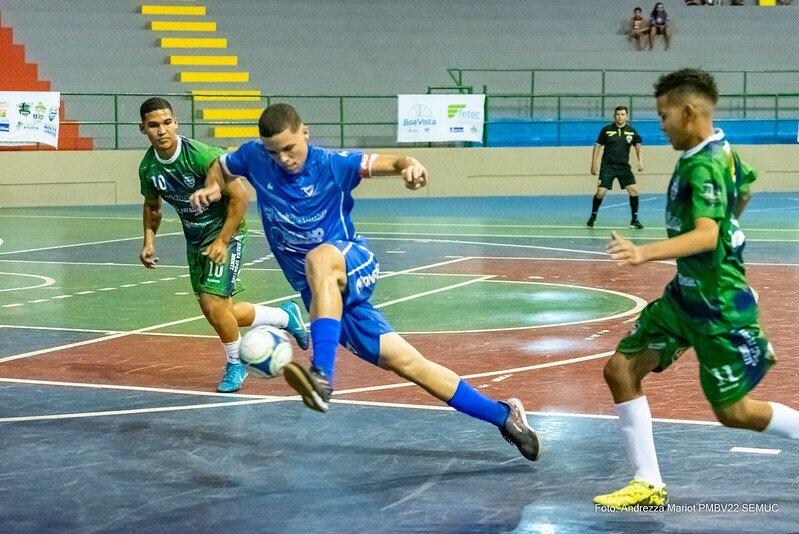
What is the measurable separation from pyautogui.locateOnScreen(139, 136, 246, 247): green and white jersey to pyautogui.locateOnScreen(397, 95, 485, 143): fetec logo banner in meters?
20.9

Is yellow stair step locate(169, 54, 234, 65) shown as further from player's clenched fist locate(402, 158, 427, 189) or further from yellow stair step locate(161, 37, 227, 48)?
player's clenched fist locate(402, 158, 427, 189)

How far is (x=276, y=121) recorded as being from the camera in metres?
6.92

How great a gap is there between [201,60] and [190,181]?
83.5ft

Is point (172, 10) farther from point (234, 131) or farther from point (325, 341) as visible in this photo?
point (325, 341)

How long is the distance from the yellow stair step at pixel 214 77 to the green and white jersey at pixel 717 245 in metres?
29.0

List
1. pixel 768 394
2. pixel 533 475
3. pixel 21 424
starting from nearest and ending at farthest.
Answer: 1. pixel 533 475
2. pixel 21 424
3. pixel 768 394

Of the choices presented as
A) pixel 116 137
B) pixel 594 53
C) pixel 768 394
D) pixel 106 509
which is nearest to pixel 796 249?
pixel 768 394

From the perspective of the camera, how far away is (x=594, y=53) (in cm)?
3834

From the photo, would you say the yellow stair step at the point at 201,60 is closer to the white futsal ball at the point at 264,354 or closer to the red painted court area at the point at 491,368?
the red painted court area at the point at 491,368

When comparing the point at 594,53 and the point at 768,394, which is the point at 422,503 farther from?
the point at 594,53

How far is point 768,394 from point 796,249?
34.4 feet

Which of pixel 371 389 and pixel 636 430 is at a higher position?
pixel 636 430

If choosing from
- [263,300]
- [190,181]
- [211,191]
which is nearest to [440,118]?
[263,300]

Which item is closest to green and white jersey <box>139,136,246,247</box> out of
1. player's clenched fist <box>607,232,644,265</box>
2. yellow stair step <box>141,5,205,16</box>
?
player's clenched fist <box>607,232,644,265</box>
